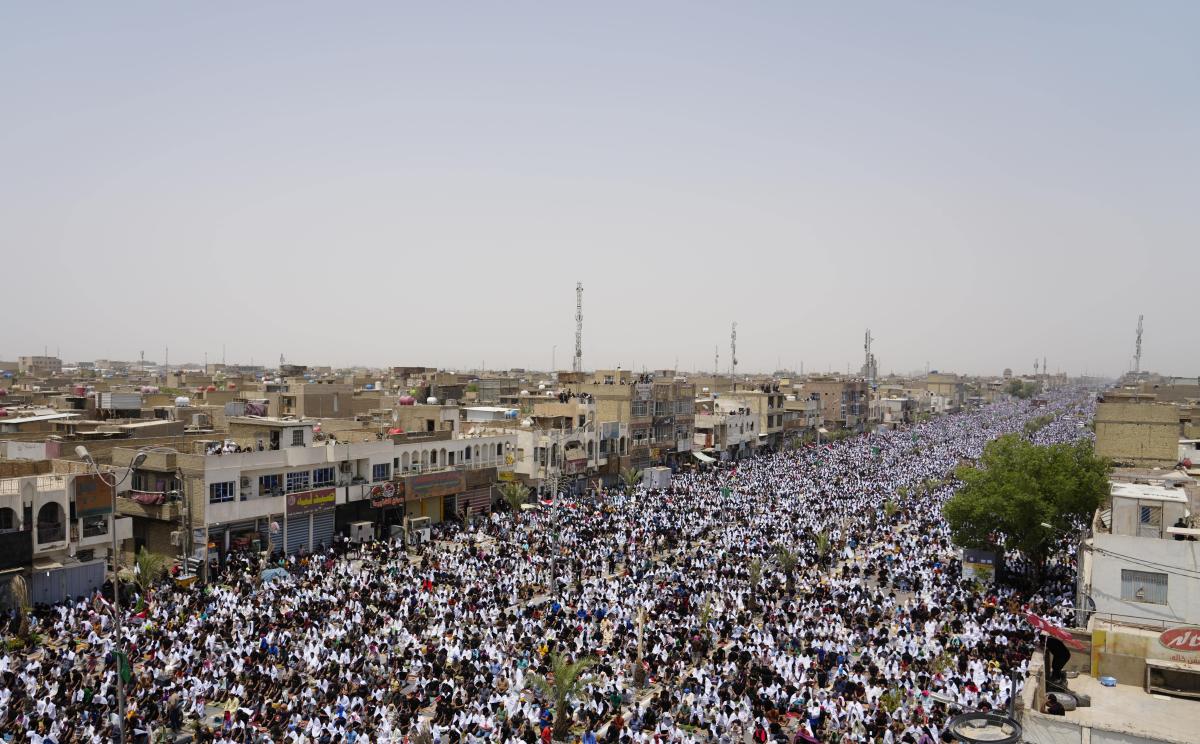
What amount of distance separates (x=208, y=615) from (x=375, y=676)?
22.9ft

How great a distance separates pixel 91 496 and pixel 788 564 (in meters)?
23.3

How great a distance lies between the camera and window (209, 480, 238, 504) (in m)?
31.4

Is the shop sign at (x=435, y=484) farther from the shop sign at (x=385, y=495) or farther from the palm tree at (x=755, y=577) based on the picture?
the palm tree at (x=755, y=577)

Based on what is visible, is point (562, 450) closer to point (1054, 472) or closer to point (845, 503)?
point (845, 503)

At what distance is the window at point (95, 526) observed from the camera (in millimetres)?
28033

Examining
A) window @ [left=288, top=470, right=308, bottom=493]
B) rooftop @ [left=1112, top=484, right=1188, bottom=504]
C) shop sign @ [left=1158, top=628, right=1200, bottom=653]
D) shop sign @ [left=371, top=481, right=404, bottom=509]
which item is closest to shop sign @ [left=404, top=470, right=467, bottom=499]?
shop sign @ [left=371, top=481, right=404, bottom=509]

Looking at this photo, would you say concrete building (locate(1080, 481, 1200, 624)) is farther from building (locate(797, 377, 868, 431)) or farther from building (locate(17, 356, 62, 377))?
building (locate(17, 356, 62, 377))

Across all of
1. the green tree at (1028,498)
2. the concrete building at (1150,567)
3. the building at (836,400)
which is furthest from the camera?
the building at (836,400)

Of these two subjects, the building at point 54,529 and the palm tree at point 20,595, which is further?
the building at point 54,529

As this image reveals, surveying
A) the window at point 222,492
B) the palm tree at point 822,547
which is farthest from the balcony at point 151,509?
the palm tree at point 822,547

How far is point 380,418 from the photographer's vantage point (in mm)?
51031

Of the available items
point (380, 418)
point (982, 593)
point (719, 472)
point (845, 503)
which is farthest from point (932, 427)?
point (982, 593)

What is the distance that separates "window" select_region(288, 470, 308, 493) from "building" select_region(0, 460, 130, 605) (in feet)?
23.1

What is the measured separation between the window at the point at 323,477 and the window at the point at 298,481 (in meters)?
0.45
